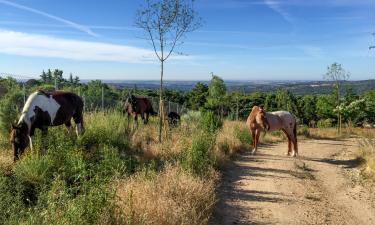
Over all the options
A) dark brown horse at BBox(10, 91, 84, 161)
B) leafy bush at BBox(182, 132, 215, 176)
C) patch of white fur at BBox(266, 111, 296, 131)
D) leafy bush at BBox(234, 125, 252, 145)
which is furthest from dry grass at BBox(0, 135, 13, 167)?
leafy bush at BBox(234, 125, 252, 145)

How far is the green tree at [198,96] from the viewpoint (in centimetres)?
5072

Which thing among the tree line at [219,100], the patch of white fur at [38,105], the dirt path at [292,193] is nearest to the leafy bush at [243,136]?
the dirt path at [292,193]

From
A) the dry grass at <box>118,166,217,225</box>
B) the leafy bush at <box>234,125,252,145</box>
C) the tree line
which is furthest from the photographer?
the leafy bush at <box>234,125,252,145</box>

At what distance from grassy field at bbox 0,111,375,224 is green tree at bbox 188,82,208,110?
35.2 meters

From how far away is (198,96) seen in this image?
52.2 metres

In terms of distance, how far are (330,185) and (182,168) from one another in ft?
12.2

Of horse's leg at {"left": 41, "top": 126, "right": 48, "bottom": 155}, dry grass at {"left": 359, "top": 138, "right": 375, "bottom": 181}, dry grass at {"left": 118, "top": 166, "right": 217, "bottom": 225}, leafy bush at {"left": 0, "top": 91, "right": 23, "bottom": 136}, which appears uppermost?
leafy bush at {"left": 0, "top": 91, "right": 23, "bottom": 136}

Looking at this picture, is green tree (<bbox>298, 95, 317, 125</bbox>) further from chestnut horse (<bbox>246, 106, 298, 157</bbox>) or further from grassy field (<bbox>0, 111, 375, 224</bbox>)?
grassy field (<bbox>0, 111, 375, 224</bbox>)

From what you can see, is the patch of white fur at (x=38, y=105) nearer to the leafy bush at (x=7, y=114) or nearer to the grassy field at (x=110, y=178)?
the grassy field at (x=110, y=178)

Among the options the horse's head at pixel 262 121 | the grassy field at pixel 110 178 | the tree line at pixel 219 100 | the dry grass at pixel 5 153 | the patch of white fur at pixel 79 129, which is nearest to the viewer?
the grassy field at pixel 110 178

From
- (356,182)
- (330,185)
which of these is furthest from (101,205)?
(356,182)

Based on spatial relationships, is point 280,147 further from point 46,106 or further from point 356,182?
point 46,106

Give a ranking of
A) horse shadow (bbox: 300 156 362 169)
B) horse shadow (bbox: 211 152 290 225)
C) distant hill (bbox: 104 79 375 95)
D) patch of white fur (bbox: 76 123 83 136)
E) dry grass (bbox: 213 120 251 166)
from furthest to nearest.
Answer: distant hill (bbox: 104 79 375 95), horse shadow (bbox: 300 156 362 169), dry grass (bbox: 213 120 251 166), patch of white fur (bbox: 76 123 83 136), horse shadow (bbox: 211 152 290 225)

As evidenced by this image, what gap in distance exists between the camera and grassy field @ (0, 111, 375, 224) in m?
5.28
